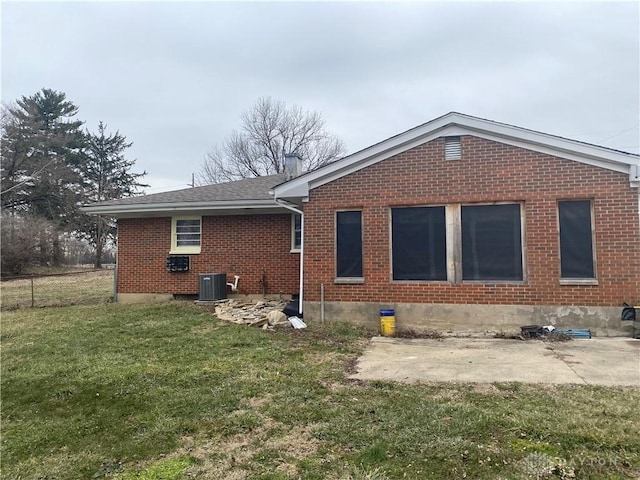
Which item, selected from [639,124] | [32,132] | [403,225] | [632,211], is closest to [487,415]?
[403,225]

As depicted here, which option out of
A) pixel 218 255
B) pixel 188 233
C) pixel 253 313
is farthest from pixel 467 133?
pixel 188 233

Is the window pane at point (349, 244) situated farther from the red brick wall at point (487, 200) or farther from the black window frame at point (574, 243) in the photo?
the black window frame at point (574, 243)

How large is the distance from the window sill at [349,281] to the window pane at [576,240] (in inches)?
141

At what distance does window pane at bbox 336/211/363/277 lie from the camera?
809cm

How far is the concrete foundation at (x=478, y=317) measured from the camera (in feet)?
22.6

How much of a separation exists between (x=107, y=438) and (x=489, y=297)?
6256 millimetres

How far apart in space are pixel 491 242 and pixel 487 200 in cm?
77

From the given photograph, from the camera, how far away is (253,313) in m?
9.30

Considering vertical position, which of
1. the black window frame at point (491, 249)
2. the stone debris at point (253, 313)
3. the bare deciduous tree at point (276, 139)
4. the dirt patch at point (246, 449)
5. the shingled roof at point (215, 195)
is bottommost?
the dirt patch at point (246, 449)

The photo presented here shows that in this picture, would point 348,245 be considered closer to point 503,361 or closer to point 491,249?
point 491,249

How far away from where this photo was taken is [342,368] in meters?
5.32

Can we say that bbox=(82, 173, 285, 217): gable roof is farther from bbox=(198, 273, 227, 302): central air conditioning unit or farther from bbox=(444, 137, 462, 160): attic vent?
bbox=(444, 137, 462, 160): attic vent

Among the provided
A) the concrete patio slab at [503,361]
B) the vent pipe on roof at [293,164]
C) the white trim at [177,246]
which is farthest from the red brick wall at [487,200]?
the vent pipe on roof at [293,164]

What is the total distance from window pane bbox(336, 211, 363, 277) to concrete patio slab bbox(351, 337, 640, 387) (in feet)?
5.44
